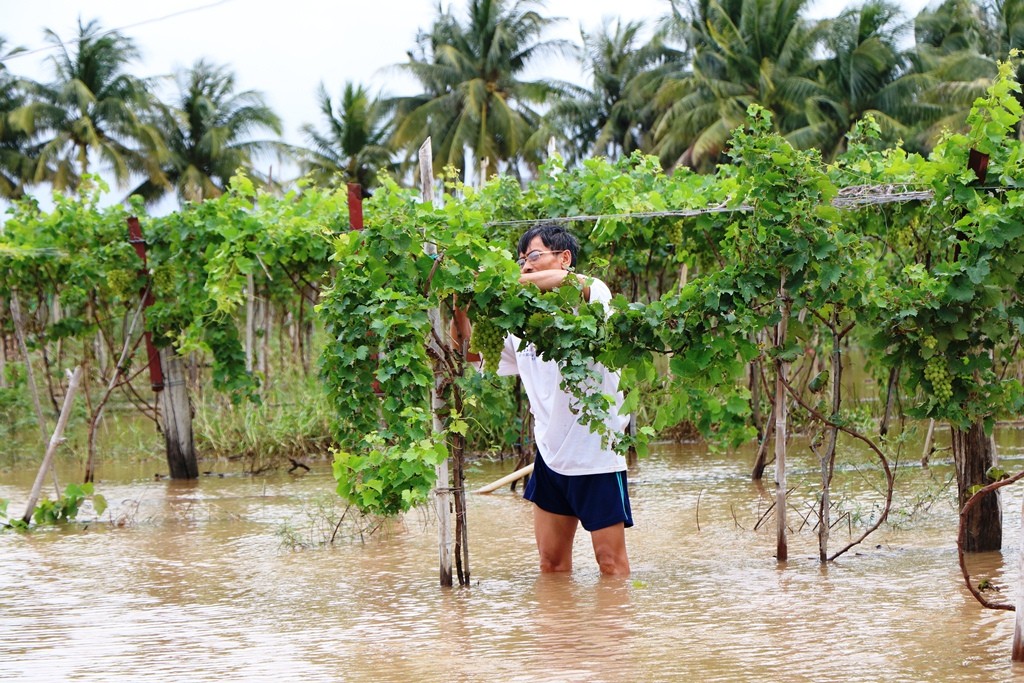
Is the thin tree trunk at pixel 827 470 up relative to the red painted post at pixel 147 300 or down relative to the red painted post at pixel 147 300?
down

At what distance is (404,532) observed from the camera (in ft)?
25.9

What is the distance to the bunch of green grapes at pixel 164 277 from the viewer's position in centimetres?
993

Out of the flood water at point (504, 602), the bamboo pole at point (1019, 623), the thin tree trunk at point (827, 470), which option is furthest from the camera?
the thin tree trunk at point (827, 470)

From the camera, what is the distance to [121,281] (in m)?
9.91

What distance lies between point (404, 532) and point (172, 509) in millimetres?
2445

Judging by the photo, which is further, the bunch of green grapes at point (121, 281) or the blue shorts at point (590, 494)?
the bunch of green grapes at point (121, 281)

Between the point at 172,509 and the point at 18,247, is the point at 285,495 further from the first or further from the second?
A: the point at 18,247

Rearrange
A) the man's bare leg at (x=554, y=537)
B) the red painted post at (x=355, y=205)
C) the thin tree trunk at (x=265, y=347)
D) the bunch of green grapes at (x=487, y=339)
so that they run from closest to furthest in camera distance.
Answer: the bunch of green grapes at (x=487, y=339) < the man's bare leg at (x=554, y=537) < the red painted post at (x=355, y=205) < the thin tree trunk at (x=265, y=347)

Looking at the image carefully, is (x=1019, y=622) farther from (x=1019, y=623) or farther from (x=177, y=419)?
(x=177, y=419)

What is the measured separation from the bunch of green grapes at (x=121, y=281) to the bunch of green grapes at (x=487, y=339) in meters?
5.36

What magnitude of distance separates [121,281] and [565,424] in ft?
19.0

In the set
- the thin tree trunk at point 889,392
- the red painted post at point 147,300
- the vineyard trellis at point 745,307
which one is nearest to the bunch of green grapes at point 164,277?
the red painted post at point 147,300

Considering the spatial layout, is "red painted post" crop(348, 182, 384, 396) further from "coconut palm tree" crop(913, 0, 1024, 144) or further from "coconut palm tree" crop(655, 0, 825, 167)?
"coconut palm tree" crop(655, 0, 825, 167)

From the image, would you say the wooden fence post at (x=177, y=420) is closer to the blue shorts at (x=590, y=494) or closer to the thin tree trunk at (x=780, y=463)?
the thin tree trunk at (x=780, y=463)
